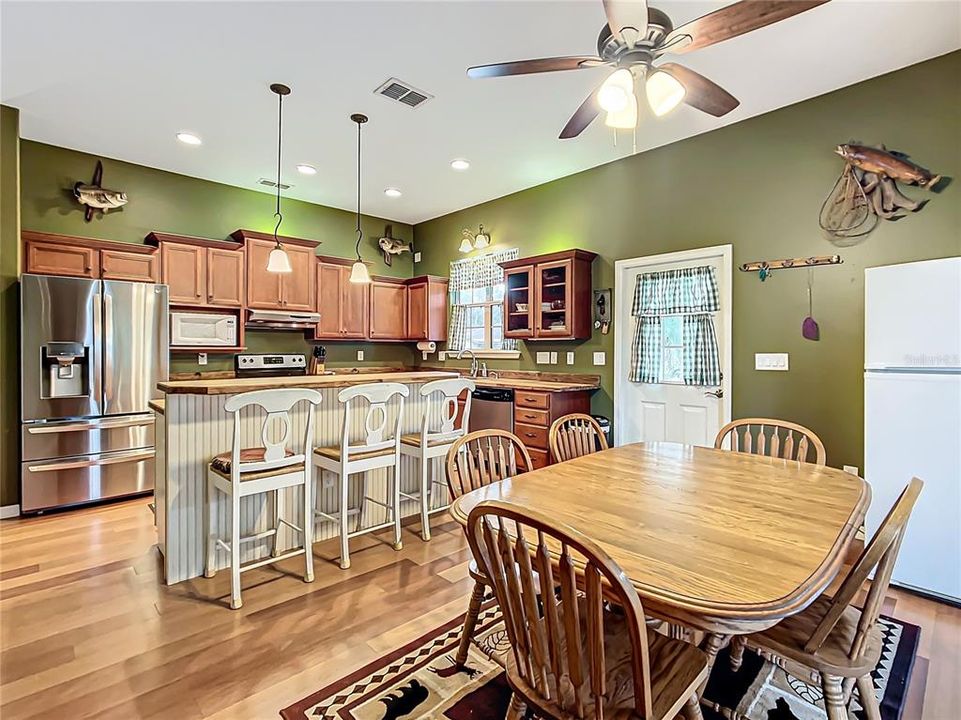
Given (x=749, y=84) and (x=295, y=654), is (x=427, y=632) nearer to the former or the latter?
(x=295, y=654)

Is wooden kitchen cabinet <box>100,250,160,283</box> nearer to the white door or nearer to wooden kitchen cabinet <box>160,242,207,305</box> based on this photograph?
wooden kitchen cabinet <box>160,242,207,305</box>

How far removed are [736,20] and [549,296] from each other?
3215mm

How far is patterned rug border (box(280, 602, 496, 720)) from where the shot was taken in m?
1.73

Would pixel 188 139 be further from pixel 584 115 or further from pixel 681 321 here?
pixel 681 321

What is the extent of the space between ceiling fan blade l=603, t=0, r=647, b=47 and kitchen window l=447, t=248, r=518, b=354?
363cm

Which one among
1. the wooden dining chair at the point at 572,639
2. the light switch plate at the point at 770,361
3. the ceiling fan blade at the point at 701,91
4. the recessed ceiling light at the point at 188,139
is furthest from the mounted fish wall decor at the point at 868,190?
the recessed ceiling light at the point at 188,139

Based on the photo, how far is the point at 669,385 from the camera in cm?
418

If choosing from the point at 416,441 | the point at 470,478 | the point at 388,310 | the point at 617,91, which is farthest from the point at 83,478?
the point at 617,91

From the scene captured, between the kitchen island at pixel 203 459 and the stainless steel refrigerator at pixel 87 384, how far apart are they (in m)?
1.38

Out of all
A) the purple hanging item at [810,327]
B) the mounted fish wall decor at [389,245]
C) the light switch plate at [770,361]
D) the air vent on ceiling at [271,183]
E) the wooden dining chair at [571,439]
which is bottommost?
the wooden dining chair at [571,439]

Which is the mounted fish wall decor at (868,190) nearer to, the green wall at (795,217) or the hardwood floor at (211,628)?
the green wall at (795,217)

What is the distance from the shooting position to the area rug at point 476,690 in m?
1.73

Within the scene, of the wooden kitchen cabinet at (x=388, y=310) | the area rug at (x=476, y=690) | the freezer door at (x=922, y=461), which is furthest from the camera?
the wooden kitchen cabinet at (x=388, y=310)

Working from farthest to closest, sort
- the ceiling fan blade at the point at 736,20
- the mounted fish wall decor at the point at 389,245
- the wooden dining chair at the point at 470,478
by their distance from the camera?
the mounted fish wall decor at the point at 389,245 < the wooden dining chair at the point at 470,478 < the ceiling fan blade at the point at 736,20
